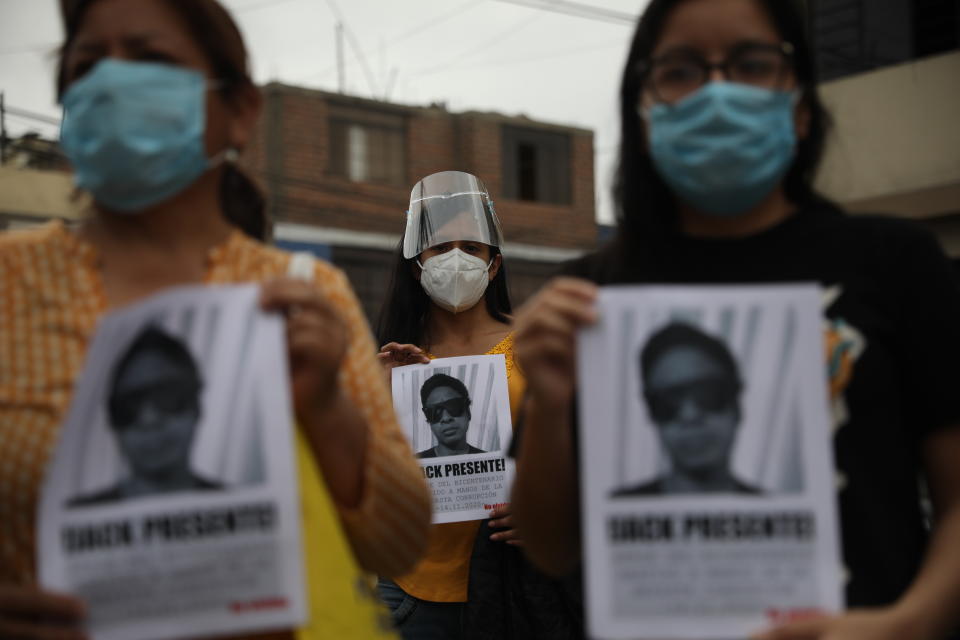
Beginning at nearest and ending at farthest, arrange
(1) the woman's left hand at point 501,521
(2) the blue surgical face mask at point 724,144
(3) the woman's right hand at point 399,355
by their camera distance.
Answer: (2) the blue surgical face mask at point 724,144, (1) the woman's left hand at point 501,521, (3) the woman's right hand at point 399,355

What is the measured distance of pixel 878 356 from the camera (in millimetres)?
1741

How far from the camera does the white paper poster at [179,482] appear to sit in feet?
5.19

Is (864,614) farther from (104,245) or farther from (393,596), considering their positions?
(393,596)

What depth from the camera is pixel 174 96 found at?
1.81 metres

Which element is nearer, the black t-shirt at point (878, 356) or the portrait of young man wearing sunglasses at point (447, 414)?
the black t-shirt at point (878, 356)

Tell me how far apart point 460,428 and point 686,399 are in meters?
2.50

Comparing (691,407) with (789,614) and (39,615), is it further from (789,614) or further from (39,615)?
(39,615)

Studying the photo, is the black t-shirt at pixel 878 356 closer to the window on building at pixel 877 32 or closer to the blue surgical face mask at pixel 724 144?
the blue surgical face mask at pixel 724 144

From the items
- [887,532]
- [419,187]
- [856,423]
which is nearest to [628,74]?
[856,423]

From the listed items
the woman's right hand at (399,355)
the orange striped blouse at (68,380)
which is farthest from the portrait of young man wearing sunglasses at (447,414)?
the orange striped blouse at (68,380)

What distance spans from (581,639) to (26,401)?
2592mm

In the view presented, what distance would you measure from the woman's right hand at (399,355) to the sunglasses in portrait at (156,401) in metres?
2.64

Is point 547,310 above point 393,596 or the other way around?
above

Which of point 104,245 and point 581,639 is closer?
point 104,245
